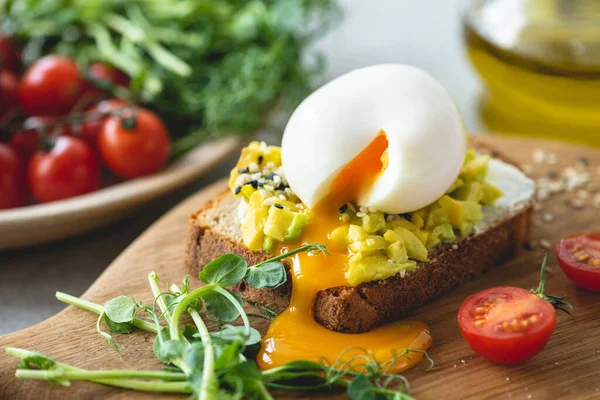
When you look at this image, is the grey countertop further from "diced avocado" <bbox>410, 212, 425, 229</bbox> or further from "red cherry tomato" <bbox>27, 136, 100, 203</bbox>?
"diced avocado" <bbox>410, 212, 425, 229</bbox>

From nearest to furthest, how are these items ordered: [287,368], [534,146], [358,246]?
[287,368], [358,246], [534,146]

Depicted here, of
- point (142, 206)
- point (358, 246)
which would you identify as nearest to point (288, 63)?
point (142, 206)

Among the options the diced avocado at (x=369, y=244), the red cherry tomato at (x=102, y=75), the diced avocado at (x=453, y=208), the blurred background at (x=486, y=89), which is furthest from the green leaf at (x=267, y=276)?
the red cherry tomato at (x=102, y=75)

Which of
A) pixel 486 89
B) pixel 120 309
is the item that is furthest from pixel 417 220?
pixel 486 89

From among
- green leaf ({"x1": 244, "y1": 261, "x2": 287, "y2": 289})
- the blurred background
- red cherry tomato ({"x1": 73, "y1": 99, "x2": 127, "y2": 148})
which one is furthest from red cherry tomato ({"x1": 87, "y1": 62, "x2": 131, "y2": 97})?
green leaf ({"x1": 244, "y1": 261, "x2": 287, "y2": 289})

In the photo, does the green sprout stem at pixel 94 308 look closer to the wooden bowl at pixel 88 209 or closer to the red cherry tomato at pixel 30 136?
the wooden bowl at pixel 88 209

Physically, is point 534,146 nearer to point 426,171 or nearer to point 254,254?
point 426,171

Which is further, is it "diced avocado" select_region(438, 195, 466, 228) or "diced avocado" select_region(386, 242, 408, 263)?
"diced avocado" select_region(438, 195, 466, 228)
